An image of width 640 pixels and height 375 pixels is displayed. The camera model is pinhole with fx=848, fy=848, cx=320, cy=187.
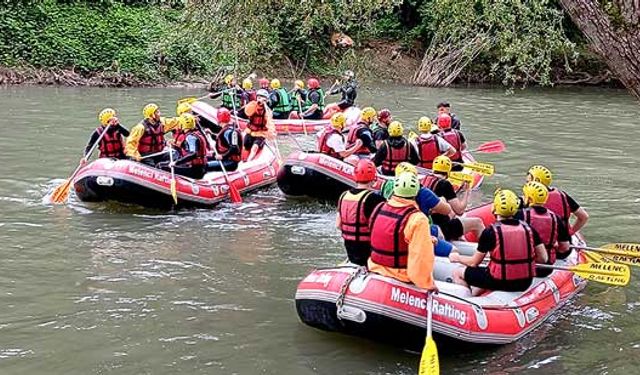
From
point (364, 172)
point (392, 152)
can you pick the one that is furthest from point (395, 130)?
point (364, 172)

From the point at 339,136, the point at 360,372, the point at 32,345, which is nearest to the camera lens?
the point at 360,372

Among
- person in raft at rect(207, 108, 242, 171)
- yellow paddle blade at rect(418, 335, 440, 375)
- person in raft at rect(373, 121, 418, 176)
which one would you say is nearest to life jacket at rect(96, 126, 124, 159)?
person in raft at rect(207, 108, 242, 171)

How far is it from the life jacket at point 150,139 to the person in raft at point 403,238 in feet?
18.6

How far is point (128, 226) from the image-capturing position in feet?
32.2

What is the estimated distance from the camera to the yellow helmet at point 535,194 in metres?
6.82

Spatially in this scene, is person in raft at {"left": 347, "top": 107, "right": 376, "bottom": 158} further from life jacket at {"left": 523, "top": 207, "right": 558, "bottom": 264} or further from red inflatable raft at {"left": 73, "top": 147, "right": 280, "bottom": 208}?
life jacket at {"left": 523, "top": 207, "right": 558, "bottom": 264}

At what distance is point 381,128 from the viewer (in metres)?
11.9

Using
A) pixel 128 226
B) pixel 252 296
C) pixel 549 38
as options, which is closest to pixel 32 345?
pixel 252 296

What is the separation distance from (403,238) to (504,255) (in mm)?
922

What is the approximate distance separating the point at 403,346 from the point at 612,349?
172 centimetres

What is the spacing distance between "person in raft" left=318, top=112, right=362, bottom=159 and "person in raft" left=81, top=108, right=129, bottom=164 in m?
2.62

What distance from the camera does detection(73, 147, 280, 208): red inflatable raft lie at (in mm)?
10172

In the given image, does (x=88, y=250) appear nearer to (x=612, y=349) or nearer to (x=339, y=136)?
(x=339, y=136)

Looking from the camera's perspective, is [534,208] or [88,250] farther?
[88,250]
